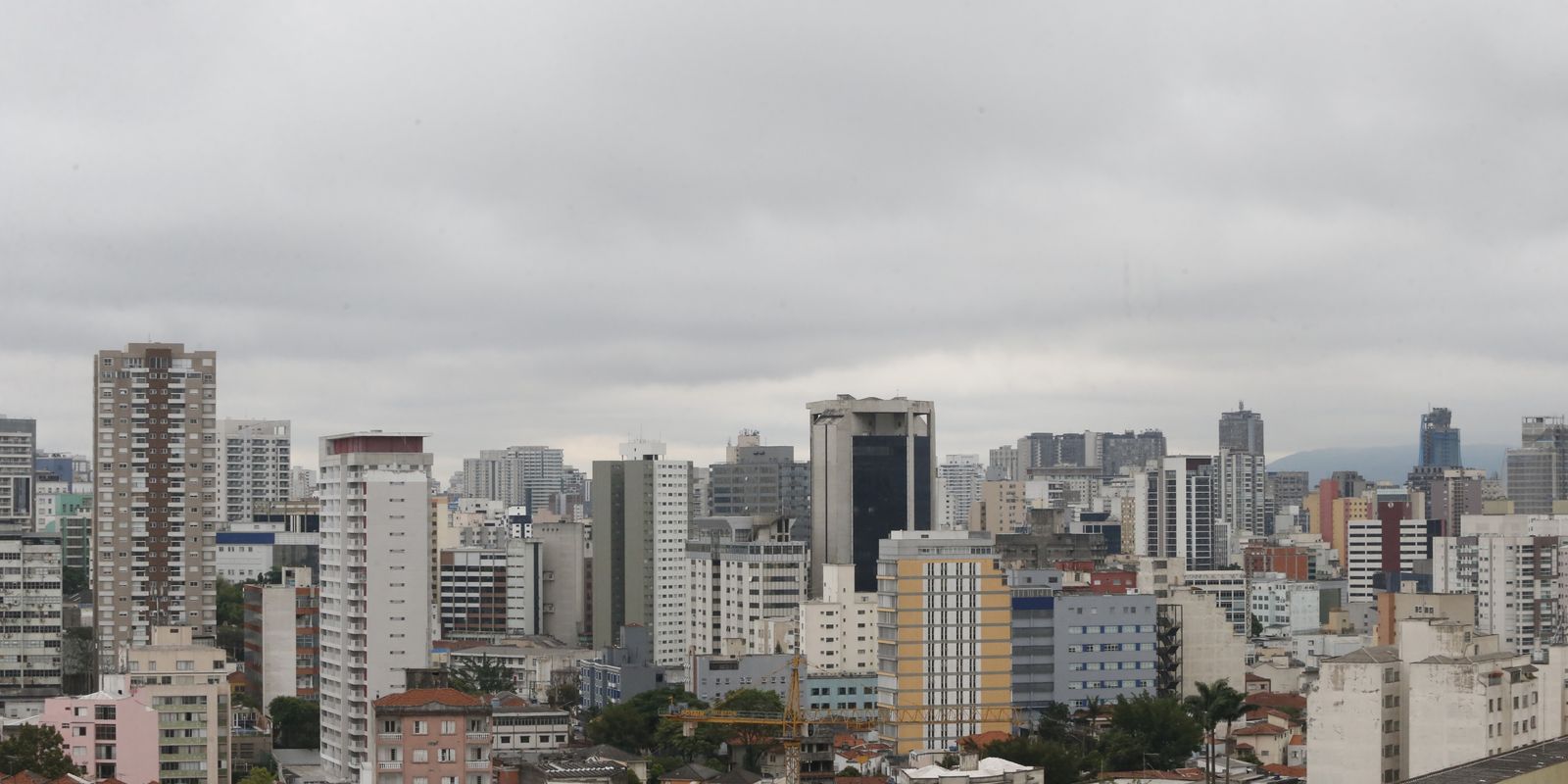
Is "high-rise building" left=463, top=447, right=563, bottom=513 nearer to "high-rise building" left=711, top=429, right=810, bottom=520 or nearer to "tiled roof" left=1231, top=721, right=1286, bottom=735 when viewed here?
"high-rise building" left=711, top=429, right=810, bottom=520

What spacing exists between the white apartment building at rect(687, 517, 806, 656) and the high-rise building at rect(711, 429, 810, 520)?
1995 cm

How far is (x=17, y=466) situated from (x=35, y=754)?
76106 millimetres

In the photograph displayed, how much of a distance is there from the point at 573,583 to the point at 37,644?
103ft

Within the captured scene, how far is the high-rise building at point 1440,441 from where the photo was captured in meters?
142

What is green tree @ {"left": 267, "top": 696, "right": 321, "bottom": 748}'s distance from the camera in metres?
48.8

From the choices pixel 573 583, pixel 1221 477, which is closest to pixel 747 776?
pixel 573 583

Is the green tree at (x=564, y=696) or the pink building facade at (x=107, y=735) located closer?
the pink building facade at (x=107, y=735)

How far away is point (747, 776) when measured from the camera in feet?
132

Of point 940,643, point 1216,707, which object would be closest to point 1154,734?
point 1216,707

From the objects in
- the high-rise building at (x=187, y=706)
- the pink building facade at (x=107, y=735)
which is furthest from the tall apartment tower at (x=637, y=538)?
the pink building facade at (x=107, y=735)

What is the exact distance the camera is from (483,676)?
56.0 meters

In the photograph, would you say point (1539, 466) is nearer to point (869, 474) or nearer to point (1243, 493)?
point (1243, 493)

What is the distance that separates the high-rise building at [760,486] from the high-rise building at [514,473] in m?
71.6

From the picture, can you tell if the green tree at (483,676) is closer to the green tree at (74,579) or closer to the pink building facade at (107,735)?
the pink building facade at (107,735)
